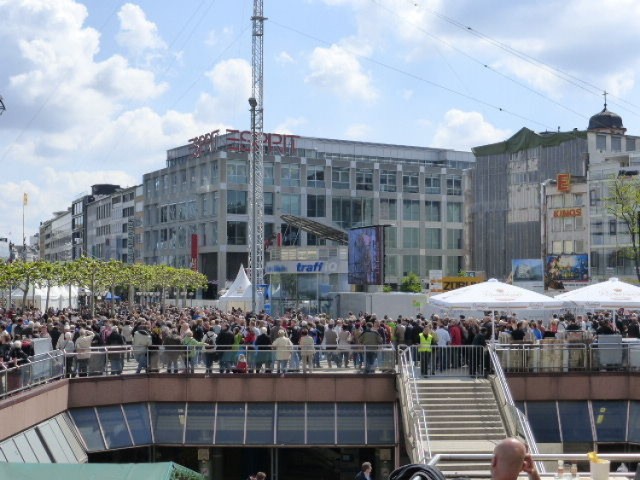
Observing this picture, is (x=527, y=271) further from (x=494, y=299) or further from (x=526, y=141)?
(x=494, y=299)

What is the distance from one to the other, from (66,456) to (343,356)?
7.87m

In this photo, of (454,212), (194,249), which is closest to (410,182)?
(454,212)

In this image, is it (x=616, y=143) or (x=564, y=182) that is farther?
(x=616, y=143)

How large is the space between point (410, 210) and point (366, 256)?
55.2 meters

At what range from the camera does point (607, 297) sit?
3002 centimetres

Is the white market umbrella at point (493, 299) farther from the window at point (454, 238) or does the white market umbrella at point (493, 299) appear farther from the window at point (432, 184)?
the window at point (454, 238)

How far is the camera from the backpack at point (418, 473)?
7148 mm

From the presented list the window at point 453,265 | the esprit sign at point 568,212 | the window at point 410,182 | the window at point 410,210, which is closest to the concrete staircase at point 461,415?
the esprit sign at point 568,212

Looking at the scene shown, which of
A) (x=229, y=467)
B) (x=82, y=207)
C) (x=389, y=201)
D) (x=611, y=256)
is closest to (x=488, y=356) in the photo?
(x=229, y=467)

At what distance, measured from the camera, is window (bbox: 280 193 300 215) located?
99.2 meters

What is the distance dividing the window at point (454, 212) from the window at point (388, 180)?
23.5 ft

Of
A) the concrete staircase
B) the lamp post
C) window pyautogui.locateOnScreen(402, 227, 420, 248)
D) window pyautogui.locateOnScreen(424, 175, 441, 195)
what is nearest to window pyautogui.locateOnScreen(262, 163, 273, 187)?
window pyautogui.locateOnScreen(402, 227, 420, 248)

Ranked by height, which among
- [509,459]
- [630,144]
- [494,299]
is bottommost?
[509,459]

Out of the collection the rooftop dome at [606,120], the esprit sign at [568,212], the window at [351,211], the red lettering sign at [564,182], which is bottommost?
the esprit sign at [568,212]
